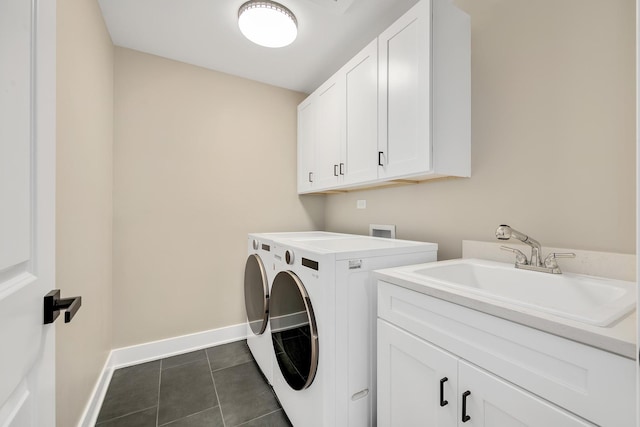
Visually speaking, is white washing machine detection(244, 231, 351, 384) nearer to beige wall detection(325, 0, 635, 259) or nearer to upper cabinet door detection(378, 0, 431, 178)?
upper cabinet door detection(378, 0, 431, 178)

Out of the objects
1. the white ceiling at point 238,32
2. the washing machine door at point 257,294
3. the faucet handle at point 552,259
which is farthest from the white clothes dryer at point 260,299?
the white ceiling at point 238,32

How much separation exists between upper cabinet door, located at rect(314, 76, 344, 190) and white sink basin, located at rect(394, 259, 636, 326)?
3.56ft

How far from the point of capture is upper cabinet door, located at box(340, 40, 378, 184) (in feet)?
5.33

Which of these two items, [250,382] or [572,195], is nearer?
[572,195]

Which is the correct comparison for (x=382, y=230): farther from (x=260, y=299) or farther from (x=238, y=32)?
(x=238, y=32)

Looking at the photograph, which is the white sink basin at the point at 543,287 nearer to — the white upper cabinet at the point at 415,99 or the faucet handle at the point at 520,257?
the faucet handle at the point at 520,257

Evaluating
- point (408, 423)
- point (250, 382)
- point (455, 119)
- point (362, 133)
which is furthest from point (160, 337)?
point (455, 119)

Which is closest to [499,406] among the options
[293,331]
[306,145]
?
[293,331]

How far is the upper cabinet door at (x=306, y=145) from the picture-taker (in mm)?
2363

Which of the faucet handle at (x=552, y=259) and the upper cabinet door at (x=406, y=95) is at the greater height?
the upper cabinet door at (x=406, y=95)

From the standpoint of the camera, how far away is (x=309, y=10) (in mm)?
1627

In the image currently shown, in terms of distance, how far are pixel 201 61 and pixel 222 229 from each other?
1.45m

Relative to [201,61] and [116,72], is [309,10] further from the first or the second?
[116,72]

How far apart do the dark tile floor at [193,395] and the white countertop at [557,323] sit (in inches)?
49.8
